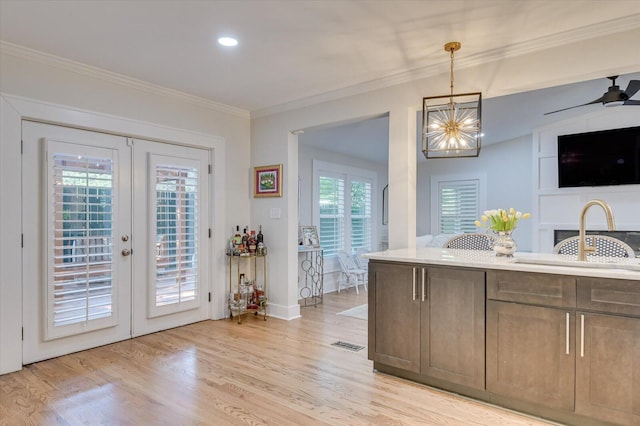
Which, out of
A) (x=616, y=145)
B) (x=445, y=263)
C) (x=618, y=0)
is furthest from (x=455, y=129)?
(x=616, y=145)

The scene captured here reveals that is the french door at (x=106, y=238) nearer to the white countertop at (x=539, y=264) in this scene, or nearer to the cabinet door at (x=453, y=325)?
the white countertop at (x=539, y=264)

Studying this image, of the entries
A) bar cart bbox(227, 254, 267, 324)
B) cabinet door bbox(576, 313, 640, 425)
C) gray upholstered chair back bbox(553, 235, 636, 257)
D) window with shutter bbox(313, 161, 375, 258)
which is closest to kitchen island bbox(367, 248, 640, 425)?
cabinet door bbox(576, 313, 640, 425)

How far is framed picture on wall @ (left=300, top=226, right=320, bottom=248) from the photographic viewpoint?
585cm

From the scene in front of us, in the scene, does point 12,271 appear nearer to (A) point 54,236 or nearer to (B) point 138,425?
(A) point 54,236

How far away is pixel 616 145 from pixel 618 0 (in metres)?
3.85

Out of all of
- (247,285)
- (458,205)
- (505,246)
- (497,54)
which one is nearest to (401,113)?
(497,54)

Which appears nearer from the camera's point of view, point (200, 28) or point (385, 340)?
point (200, 28)

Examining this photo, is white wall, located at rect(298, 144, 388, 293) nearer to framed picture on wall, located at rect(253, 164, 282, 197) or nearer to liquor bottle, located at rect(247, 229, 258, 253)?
framed picture on wall, located at rect(253, 164, 282, 197)

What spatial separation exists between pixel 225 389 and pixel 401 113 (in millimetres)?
2797

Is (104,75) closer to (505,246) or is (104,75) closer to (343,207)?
(505,246)

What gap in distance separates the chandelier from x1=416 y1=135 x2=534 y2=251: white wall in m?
4.22

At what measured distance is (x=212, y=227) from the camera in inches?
179

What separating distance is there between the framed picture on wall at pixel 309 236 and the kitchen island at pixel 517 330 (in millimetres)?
2901

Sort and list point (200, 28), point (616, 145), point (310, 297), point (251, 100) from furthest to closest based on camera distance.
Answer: point (310, 297), point (616, 145), point (251, 100), point (200, 28)
